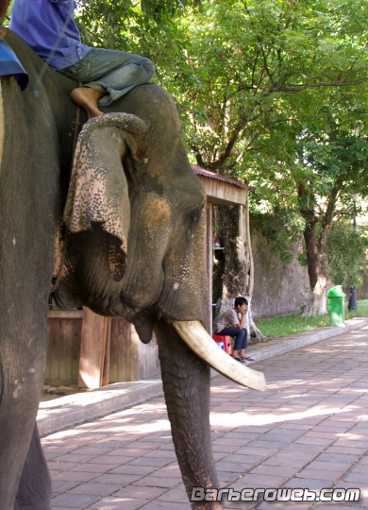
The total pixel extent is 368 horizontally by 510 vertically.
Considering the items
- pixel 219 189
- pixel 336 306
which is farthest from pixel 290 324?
pixel 219 189

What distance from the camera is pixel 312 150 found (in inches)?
632

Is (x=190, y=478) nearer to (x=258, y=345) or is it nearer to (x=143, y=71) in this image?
(x=143, y=71)

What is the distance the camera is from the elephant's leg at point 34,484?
3318 mm

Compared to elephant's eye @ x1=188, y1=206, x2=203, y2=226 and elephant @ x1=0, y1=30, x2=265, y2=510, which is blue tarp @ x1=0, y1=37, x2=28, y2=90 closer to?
elephant @ x1=0, y1=30, x2=265, y2=510

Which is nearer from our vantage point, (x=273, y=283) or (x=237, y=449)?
(x=237, y=449)

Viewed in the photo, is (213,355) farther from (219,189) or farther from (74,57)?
(219,189)

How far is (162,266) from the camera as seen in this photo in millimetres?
3109

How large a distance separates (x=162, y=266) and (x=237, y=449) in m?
2.98

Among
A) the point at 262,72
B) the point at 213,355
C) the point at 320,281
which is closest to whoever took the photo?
the point at 213,355

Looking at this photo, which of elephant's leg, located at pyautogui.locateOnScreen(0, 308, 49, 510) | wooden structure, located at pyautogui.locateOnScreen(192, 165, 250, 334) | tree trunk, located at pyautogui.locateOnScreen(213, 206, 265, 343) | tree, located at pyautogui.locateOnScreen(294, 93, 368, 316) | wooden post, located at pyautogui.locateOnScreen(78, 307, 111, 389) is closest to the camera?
elephant's leg, located at pyautogui.locateOnScreen(0, 308, 49, 510)

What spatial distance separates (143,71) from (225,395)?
5.89m

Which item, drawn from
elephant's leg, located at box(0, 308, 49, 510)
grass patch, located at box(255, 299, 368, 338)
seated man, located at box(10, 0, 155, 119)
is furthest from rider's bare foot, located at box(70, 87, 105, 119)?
grass patch, located at box(255, 299, 368, 338)

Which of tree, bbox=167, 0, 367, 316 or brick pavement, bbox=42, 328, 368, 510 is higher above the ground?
tree, bbox=167, 0, 367, 316

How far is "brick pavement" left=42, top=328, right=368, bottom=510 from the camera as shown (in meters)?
4.53
